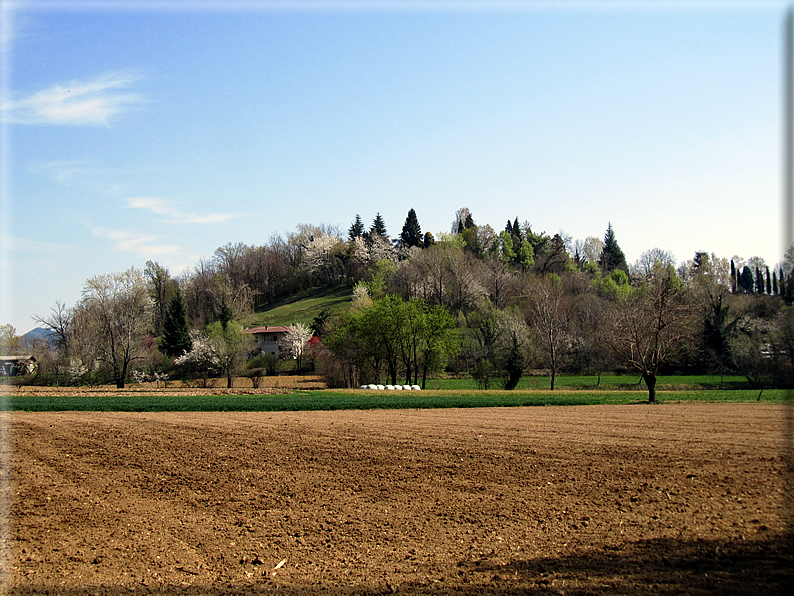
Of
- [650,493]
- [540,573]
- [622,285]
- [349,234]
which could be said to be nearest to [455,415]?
[650,493]

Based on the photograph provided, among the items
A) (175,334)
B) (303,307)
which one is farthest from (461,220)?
(175,334)

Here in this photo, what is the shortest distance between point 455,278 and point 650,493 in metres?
73.0

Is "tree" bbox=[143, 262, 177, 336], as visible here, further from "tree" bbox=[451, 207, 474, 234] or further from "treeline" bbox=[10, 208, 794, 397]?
"tree" bbox=[451, 207, 474, 234]

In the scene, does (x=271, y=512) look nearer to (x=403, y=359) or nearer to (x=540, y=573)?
(x=540, y=573)

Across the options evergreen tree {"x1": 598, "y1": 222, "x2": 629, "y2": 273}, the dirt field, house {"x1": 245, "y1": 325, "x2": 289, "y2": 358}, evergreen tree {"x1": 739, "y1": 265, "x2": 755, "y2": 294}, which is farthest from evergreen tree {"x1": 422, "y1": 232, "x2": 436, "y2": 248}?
the dirt field

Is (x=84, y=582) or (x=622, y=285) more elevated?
(x=622, y=285)

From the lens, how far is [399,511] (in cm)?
1170

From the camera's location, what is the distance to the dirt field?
8484mm

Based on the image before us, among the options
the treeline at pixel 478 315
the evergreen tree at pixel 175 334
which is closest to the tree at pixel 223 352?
the treeline at pixel 478 315

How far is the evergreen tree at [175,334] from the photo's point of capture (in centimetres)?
8350

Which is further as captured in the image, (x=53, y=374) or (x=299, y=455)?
(x=53, y=374)

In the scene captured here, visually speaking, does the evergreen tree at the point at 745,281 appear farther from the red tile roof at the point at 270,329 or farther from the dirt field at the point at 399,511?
the red tile roof at the point at 270,329

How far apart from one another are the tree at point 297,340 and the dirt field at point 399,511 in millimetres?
68128

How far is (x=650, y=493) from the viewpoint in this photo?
11734 mm
